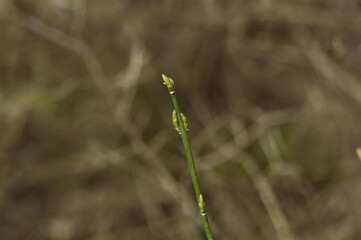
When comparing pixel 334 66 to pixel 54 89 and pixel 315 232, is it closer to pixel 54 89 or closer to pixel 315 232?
pixel 315 232

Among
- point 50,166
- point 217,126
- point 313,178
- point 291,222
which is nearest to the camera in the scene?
point 291,222

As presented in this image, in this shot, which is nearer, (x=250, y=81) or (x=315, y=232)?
(x=315, y=232)

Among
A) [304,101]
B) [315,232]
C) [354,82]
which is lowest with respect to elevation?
[315,232]

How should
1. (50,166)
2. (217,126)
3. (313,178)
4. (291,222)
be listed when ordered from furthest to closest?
1. (50,166)
2. (313,178)
3. (217,126)
4. (291,222)

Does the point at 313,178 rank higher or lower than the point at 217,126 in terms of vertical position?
lower

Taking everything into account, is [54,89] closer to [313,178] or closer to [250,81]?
[250,81]

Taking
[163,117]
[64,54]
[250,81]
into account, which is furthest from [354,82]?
[64,54]
